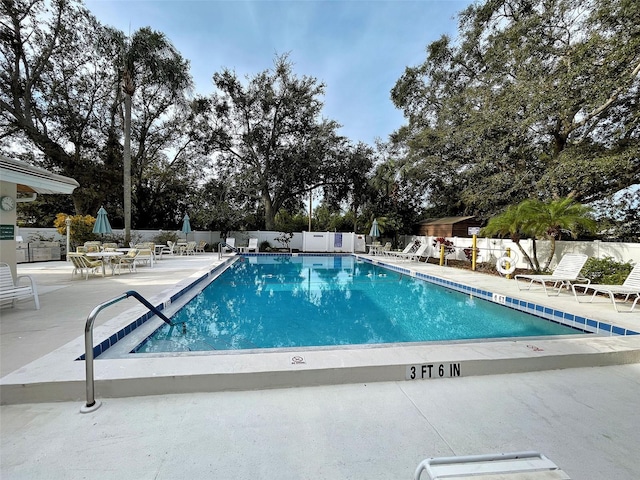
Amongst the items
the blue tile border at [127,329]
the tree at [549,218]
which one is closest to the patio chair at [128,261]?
the blue tile border at [127,329]

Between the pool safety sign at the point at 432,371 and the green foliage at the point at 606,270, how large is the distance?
6.34m

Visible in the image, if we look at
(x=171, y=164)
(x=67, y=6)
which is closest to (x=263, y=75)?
(x=171, y=164)

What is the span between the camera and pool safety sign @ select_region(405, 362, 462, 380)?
290 cm

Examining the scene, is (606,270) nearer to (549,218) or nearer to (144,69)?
(549,218)

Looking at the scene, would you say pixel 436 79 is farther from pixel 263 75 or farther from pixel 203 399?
pixel 203 399

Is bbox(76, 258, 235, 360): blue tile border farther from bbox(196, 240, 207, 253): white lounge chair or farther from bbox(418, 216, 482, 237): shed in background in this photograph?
bbox(418, 216, 482, 237): shed in background

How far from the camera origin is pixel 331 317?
5.78 meters

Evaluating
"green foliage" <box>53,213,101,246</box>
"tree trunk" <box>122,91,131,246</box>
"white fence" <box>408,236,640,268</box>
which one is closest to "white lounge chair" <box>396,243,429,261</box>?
"white fence" <box>408,236,640,268</box>

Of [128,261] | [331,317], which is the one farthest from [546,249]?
[128,261]

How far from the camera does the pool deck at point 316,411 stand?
1.80m

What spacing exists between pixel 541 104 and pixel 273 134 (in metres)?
15.4

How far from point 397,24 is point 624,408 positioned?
13.4m

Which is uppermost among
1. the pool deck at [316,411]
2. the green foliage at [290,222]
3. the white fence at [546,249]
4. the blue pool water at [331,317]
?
the green foliage at [290,222]

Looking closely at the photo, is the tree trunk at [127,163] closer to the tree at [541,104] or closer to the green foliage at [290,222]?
the green foliage at [290,222]
